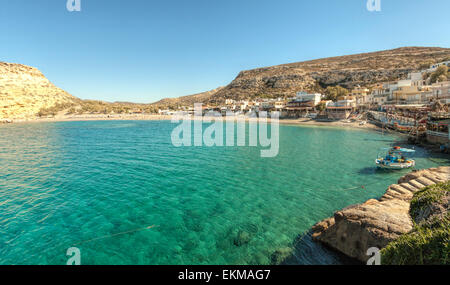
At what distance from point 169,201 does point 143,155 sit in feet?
51.6

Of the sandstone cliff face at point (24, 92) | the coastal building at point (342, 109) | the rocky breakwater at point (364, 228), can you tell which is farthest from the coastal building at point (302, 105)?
the sandstone cliff face at point (24, 92)

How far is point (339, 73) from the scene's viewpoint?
A: 127125 millimetres

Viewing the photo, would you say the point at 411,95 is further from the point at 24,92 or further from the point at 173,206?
the point at 24,92

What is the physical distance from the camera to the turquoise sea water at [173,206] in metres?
9.14

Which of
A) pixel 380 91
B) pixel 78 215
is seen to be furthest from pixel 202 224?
pixel 380 91

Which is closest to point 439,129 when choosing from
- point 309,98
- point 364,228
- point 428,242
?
point 364,228

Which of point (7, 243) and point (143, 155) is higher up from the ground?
point (143, 155)

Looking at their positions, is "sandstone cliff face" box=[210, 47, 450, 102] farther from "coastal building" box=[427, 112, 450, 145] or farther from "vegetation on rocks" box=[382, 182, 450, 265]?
"vegetation on rocks" box=[382, 182, 450, 265]

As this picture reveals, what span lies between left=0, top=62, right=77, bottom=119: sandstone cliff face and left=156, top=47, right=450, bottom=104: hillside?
4534 inches

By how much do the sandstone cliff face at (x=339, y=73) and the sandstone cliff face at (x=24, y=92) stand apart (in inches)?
4569

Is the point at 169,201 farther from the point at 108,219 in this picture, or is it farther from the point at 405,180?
the point at 405,180

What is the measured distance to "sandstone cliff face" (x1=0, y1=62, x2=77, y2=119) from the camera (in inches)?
4065

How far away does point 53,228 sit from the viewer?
10766 mm

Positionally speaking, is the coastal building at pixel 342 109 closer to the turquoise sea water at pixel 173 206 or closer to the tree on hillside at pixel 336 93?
the tree on hillside at pixel 336 93
